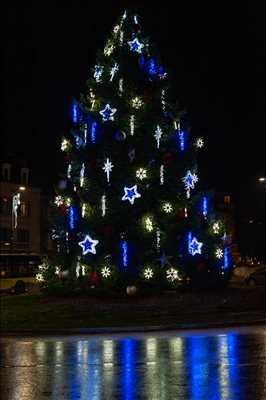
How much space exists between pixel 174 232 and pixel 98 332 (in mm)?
8828

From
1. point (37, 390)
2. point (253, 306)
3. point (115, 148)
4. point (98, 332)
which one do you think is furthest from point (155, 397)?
point (115, 148)

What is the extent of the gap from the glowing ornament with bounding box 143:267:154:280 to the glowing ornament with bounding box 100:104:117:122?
6786mm

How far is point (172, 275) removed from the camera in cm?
3388

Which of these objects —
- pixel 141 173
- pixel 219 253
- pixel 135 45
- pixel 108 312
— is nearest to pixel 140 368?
pixel 108 312

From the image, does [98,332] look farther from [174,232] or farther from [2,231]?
[2,231]

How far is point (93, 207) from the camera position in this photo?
34500 mm

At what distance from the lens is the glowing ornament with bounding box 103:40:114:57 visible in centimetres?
3600

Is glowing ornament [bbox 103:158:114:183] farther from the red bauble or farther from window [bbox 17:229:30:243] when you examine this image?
window [bbox 17:229:30:243]

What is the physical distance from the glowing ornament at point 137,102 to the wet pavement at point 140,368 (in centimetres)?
1361

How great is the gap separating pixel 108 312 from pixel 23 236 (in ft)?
212

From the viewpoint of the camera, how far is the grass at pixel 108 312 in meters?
28.7

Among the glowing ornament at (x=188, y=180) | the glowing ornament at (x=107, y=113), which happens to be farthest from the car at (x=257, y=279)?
the glowing ornament at (x=107, y=113)

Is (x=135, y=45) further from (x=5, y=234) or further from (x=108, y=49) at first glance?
(x=5, y=234)

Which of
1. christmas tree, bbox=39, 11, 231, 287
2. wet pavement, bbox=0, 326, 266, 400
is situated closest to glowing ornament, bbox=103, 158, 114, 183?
christmas tree, bbox=39, 11, 231, 287
